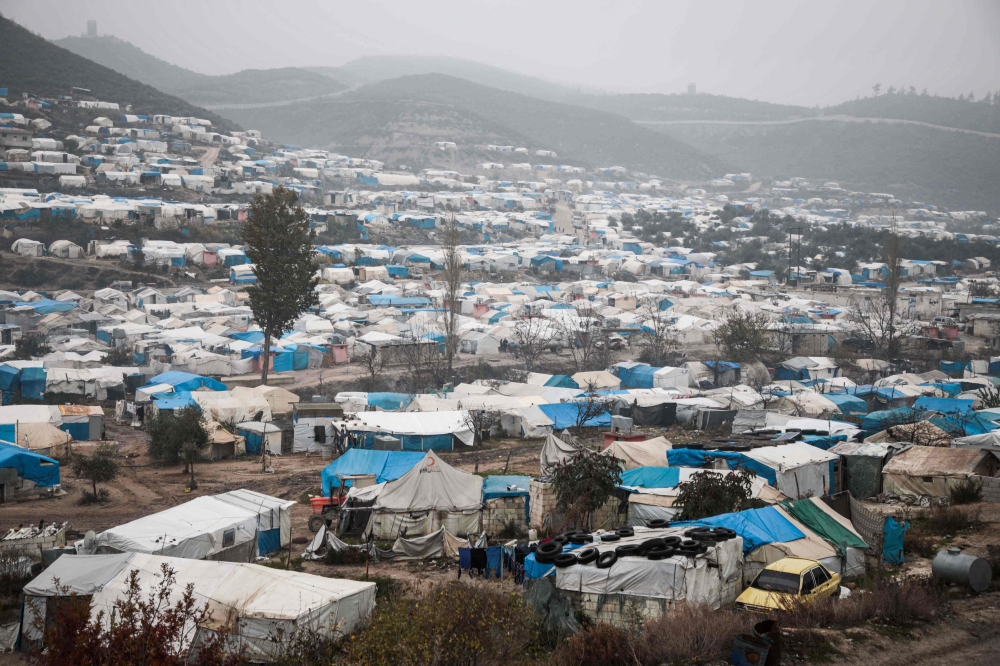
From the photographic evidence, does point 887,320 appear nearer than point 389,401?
No

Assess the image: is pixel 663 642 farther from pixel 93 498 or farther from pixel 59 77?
pixel 59 77

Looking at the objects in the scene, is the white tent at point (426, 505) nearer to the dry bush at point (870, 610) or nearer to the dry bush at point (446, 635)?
the dry bush at point (446, 635)

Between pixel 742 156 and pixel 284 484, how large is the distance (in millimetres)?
128529

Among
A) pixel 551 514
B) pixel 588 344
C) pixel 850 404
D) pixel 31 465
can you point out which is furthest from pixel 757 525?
pixel 588 344

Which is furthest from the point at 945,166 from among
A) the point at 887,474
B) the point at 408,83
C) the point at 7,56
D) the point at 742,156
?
the point at 887,474

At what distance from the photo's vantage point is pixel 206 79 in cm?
14925

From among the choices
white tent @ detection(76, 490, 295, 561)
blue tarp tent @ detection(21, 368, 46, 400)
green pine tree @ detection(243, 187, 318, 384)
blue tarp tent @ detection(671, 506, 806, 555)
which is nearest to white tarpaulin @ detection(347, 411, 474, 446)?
white tent @ detection(76, 490, 295, 561)

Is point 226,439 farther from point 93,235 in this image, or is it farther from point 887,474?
point 93,235

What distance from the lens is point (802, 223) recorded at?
64.6 m

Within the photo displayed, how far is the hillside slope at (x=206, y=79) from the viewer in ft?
422

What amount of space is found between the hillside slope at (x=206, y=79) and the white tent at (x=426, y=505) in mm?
121209

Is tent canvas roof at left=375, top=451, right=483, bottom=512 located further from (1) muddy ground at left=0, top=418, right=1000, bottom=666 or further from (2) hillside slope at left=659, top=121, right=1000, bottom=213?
(2) hillside slope at left=659, top=121, right=1000, bottom=213

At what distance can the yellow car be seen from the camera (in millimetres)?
7074

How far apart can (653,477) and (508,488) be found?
6.17ft
